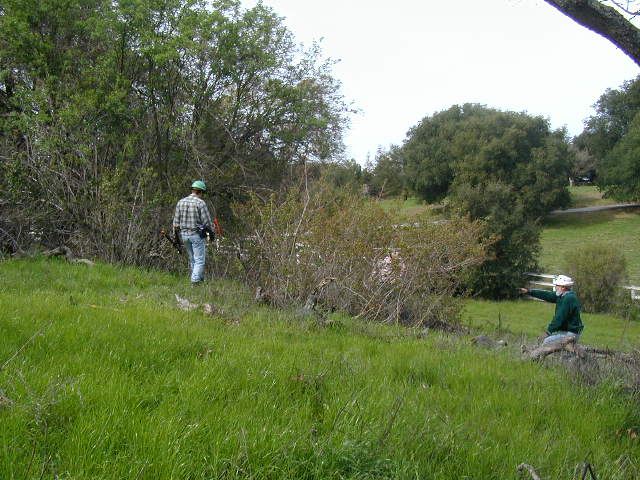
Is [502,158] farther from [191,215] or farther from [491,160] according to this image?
[191,215]

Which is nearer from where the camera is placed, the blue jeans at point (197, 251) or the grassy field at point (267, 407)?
the grassy field at point (267, 407)

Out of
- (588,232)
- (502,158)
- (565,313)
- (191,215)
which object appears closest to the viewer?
(565,313)

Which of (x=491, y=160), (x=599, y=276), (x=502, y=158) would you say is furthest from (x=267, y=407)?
(x=502, y=158)

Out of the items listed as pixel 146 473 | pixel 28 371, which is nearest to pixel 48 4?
pixel 28 371

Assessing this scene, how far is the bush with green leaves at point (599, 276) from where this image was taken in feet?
80.8

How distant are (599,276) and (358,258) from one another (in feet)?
69.5

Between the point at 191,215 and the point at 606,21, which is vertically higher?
the point at 606,21

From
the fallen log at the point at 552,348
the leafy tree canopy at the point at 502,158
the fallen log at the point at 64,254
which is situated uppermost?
the leafy tree canopy at the point at 502,158

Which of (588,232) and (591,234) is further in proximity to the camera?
(588,232)

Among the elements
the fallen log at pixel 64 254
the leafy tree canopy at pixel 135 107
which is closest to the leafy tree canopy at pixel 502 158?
the leafy tree canopy at pixel 135 107

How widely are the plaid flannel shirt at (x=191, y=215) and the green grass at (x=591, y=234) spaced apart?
88.5 feet

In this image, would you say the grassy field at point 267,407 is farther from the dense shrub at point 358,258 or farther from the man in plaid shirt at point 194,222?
the man in plaid shirt at point 194,222

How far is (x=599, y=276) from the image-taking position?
24.8 metres

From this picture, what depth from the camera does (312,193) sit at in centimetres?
1065
